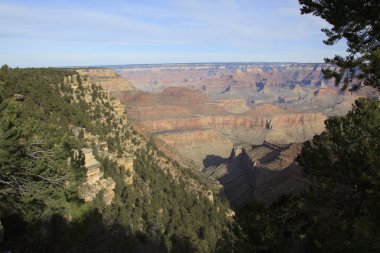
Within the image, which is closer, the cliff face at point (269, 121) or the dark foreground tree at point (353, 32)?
the dark foreground tree at point (353, 32)

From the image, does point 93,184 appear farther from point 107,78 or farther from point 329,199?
point 107,78

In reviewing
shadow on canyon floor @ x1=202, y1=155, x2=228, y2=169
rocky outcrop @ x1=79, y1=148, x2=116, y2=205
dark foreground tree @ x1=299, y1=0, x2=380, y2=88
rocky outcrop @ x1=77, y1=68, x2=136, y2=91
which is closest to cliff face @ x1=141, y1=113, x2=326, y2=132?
shadow on canyon floor @ x1=202, y1=155, x2=228, y2=169

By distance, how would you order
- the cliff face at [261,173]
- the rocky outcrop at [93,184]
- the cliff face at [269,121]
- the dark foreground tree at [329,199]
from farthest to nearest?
1. the cliff face at [269,121]
2. the cliff face at [261,173]
3. the rocky outcrop at [93,184]
4. the dark foreground tree at [329,199]

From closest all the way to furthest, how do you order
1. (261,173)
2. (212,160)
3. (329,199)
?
(329,199)
(261,173)
(212,160)

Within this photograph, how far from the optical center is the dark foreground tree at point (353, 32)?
11.3 metres

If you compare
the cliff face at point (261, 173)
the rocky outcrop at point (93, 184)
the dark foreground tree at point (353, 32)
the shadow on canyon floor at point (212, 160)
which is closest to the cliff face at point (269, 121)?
the shadow on canyon floor at point (212, 160)

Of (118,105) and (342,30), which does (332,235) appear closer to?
(342,30)

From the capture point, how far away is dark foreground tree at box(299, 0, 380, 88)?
37.2ft

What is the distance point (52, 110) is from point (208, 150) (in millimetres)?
129227

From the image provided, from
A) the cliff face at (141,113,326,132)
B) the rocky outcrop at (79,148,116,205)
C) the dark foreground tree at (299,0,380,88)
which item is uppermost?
the dark foreground tree at (299,0,380,88)

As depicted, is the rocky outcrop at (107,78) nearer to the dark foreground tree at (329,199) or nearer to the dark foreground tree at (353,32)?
the dark foreground tree at (329,199)

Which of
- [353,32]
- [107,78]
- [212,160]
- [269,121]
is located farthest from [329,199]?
[269,121]

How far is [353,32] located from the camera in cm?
1211

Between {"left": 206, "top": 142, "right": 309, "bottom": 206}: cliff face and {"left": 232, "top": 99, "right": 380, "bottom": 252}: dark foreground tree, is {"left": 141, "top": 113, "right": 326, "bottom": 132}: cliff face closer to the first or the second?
{"left": 206, "top": 142, "right": 309, "bottom": 206}: cliff face
